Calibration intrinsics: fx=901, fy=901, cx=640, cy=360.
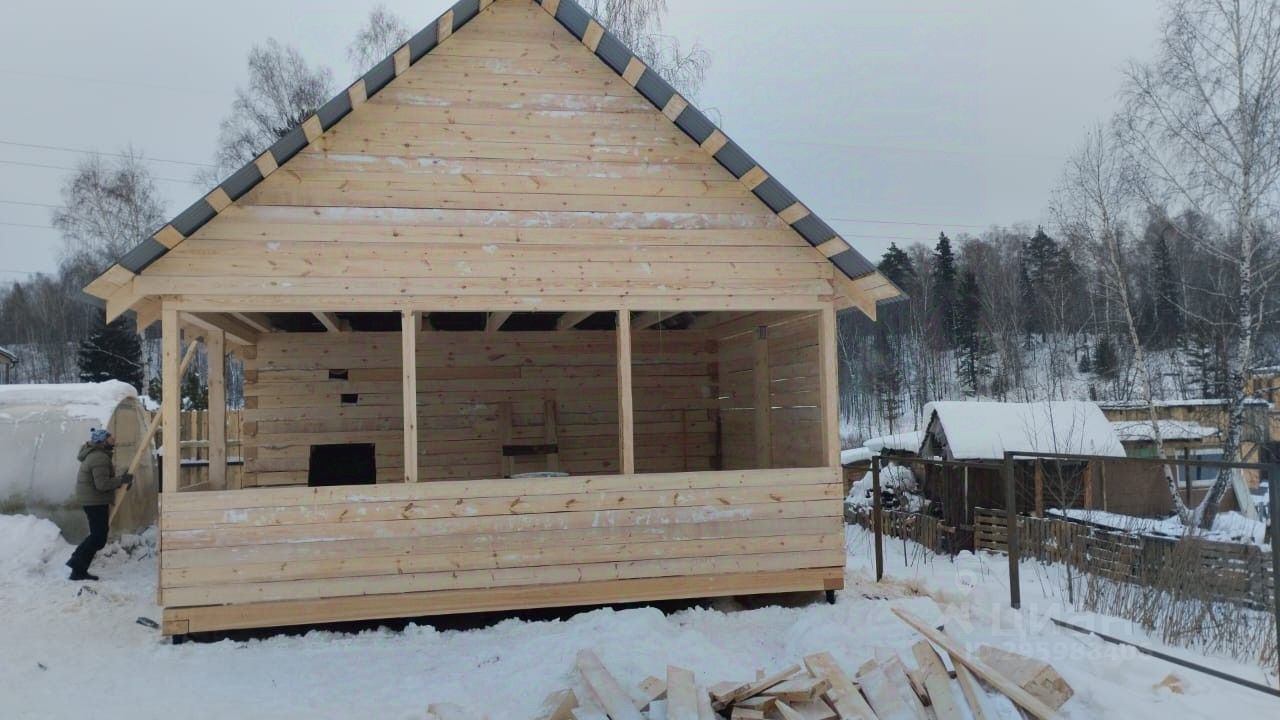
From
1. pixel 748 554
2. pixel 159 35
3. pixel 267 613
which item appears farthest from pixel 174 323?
pixel 159 35

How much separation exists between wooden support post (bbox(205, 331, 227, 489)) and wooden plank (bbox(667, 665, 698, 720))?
6.07m

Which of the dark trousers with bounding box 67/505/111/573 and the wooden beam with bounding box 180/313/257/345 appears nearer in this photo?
the wooden beam with bounding box 180/313/257/345

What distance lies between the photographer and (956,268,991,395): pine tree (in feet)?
128

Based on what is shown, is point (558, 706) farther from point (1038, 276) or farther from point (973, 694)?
point (1038, 276)

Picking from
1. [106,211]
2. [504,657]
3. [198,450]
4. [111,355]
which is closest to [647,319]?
[504,657]

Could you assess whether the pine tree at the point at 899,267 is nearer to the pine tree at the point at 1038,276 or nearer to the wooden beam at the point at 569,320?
the pine tree at the point at 1038,276

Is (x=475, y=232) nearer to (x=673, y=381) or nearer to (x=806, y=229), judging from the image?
(x=806, y=229)

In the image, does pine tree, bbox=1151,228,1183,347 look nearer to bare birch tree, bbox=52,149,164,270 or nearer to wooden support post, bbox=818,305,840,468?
wooden support post, bbox=818,305,840,468

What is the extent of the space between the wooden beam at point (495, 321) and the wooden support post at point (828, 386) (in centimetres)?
329

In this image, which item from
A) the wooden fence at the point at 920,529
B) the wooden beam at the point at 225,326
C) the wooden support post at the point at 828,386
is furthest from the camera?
the wooden fence at the point at 920,529

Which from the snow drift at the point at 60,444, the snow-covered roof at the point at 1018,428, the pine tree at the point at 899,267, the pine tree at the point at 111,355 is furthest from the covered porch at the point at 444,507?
the pine tree at the point at 899,267

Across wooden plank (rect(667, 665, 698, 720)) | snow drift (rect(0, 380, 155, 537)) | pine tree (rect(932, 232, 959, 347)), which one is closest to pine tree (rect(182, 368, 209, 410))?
snow drift (rect(0, 380, 155, 537))

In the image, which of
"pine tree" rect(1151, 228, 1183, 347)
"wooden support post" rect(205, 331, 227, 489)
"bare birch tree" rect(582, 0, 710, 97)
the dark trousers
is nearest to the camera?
"wooden support post" rect(205, 331, 227, 489)

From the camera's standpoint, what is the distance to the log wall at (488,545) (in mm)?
6996
